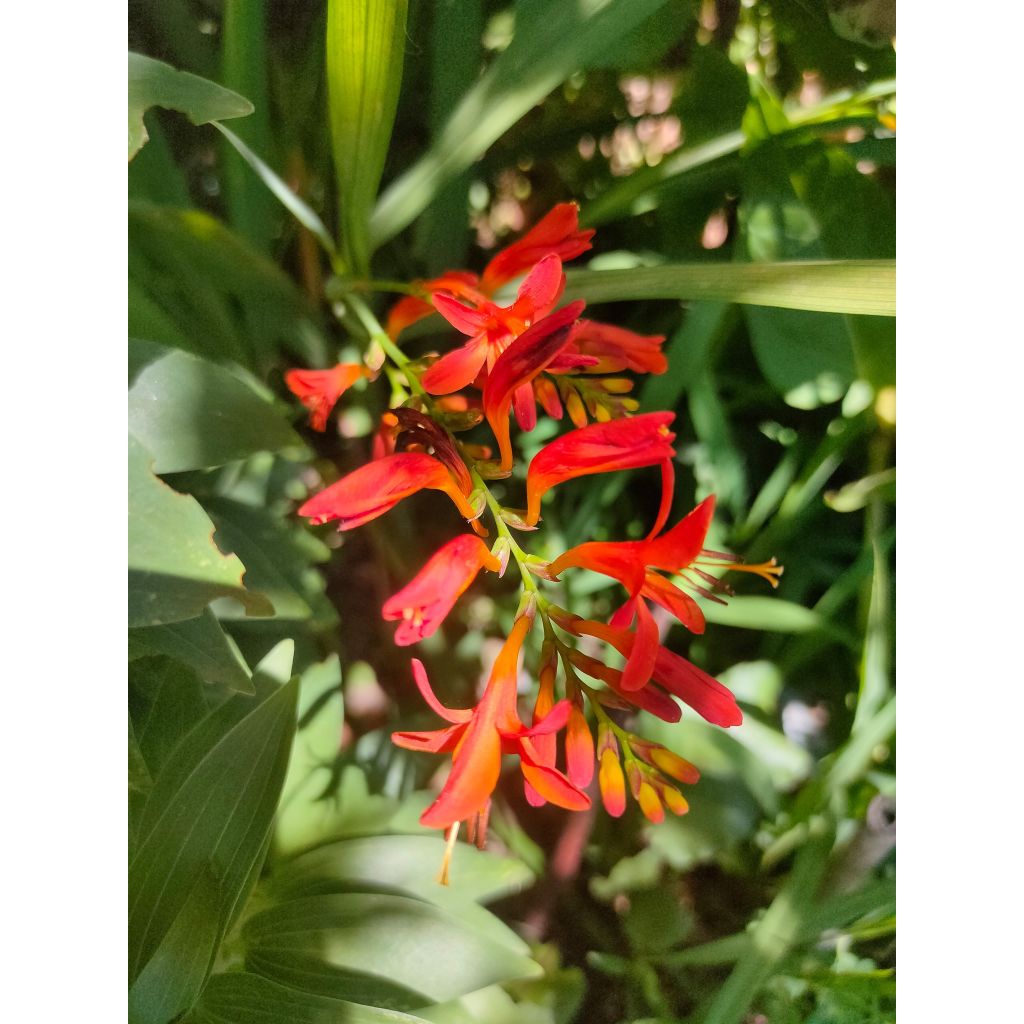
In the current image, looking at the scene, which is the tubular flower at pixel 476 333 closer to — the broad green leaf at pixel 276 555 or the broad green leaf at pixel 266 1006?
the broad green leaf at pixel 276 555

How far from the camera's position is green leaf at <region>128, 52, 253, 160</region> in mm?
402

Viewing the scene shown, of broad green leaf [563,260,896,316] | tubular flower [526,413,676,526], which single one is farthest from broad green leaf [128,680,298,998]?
broad green leaf [563,260,896,316]

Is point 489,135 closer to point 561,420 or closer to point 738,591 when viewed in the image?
point 561,420

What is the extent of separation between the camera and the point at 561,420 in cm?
48

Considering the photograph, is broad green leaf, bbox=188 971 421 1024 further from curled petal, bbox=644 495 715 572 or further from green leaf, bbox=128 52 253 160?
green leaf, bbox=128 52 253 160

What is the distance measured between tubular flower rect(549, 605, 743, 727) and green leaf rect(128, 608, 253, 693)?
0.21m

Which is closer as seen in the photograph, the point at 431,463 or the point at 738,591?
the point at 431,463

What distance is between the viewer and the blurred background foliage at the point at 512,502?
44 centimetres

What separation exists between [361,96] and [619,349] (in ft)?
0.72

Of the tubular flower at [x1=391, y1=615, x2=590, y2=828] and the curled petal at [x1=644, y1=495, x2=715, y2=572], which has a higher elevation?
the curled petal at [x1=644, y1=495, x2=715, y2=572]
